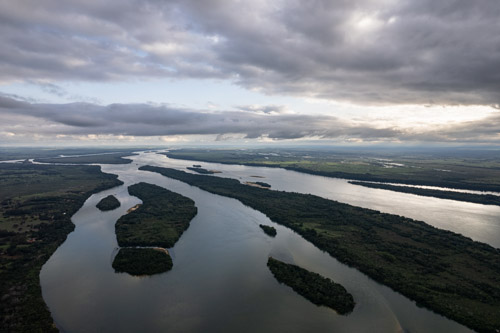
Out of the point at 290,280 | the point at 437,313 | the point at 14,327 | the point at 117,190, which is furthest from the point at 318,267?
the point at 117,190

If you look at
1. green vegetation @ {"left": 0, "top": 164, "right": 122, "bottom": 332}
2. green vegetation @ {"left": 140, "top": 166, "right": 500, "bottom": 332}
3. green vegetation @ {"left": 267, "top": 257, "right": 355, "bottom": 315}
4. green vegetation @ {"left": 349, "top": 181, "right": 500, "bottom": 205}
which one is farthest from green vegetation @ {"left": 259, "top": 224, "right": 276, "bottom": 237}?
green vegetation @ {"left": 349, "top": 181, "right": 500, "bottom": 205}

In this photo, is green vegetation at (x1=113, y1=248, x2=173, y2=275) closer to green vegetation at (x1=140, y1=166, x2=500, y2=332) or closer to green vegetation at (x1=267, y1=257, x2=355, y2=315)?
green vegetation at (x1=267, y1=257, x2=355, y2=315)

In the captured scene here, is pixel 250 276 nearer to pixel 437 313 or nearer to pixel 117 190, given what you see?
pixel 437 313

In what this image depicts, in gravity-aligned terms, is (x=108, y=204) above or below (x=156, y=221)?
below

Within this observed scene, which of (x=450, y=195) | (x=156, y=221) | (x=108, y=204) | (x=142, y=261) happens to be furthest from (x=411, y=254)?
(x=108, y=204)

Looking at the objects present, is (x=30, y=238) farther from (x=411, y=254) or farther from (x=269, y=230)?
(x=411, y=254)

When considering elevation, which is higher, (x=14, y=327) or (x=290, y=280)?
(x=290, y=280)
